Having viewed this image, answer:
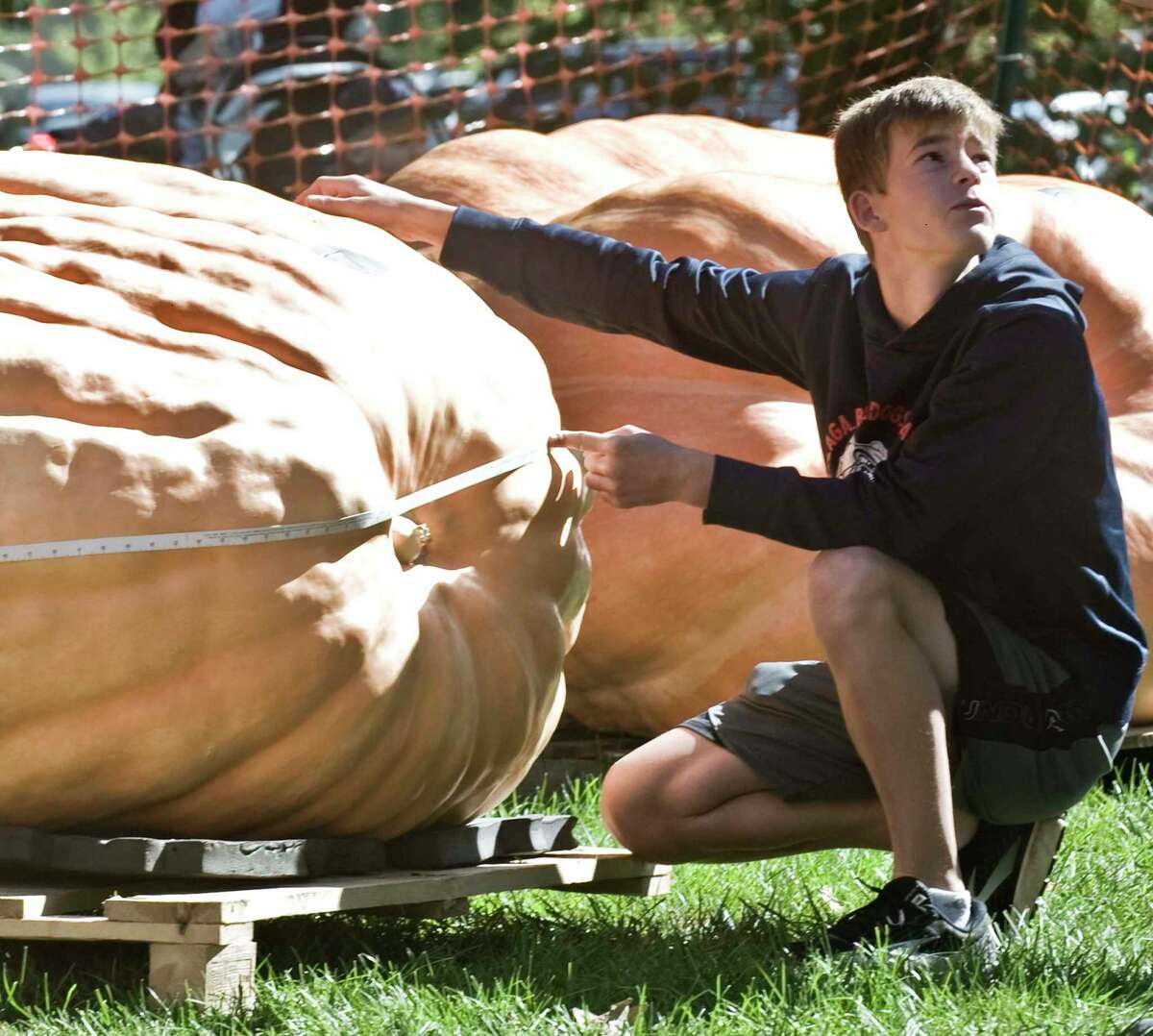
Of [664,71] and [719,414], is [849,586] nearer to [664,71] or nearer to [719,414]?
[719,414]

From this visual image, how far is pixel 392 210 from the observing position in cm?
329

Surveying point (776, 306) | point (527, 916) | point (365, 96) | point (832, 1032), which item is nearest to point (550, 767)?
point (527, 916)

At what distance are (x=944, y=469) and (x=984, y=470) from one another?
0.20ft

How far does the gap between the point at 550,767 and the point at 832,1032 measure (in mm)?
1721

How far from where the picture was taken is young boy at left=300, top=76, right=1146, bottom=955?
2.59 meters

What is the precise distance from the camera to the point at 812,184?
4.07 metres

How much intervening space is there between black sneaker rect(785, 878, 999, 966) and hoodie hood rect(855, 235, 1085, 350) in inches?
30.2

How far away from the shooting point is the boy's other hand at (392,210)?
3.28 m

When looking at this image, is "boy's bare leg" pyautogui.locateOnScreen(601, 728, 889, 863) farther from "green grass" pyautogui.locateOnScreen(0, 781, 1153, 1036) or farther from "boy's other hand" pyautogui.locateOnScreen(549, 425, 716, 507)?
"boy's other hand" pyautogui.locateOnScreen(549, 425, 716, 507)

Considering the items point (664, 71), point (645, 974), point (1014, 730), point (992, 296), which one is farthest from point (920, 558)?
point (664, 71)

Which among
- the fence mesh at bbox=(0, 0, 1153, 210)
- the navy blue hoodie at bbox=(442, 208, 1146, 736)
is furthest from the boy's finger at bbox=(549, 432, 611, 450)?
the fence mesh at bbox=(0, 0, 1153, 210)

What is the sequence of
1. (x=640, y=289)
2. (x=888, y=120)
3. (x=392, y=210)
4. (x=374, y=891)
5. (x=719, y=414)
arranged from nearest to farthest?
(x=374, y=891), (x=888, y=120), (x=640, y=289), (x=392, y=210), (x=719, y=414)

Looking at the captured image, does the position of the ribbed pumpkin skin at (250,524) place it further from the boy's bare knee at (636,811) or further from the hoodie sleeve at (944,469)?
the hoodie sleeve at (944,469)

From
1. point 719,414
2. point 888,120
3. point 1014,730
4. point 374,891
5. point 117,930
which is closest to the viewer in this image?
point 117,930
